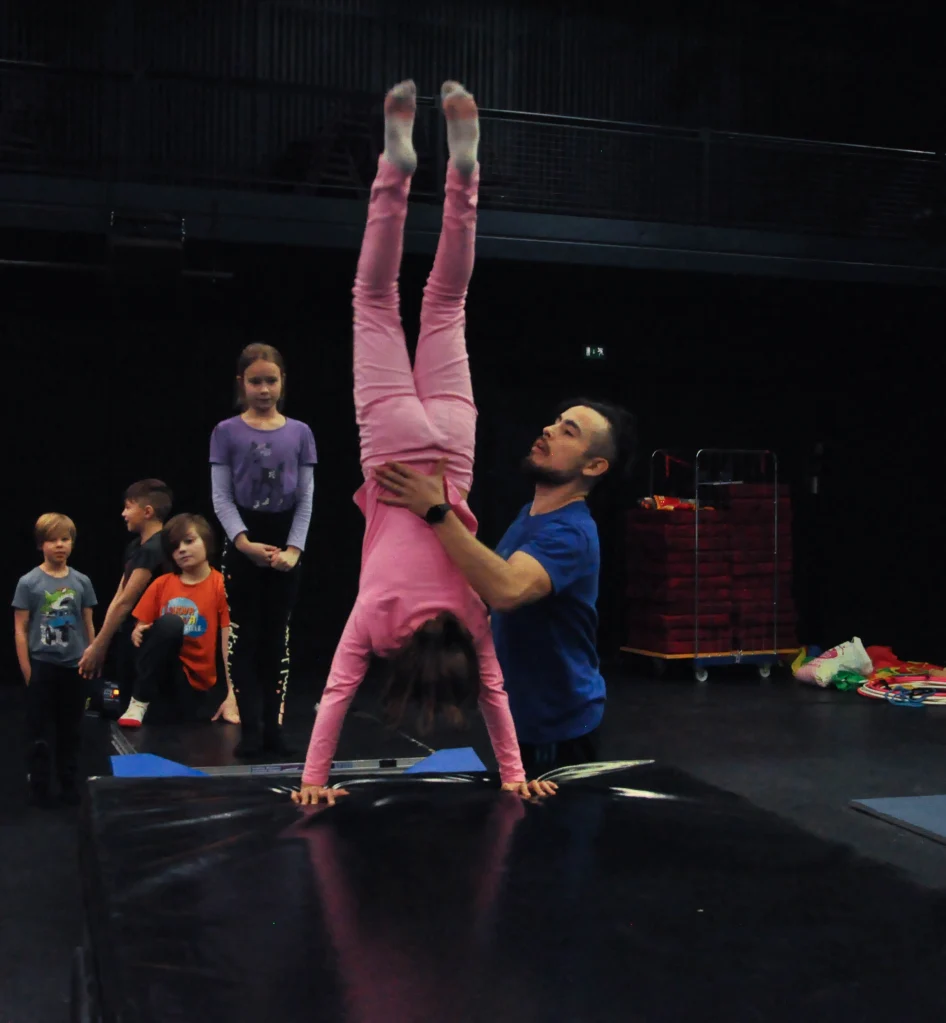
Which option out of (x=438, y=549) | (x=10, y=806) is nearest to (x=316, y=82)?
(x=10, y=806)

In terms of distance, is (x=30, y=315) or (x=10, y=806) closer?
(x=10, y=806)

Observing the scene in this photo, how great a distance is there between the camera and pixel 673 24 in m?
7.54

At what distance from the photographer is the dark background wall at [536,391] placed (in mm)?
6379

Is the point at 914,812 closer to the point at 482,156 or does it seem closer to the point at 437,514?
the point at 437,514

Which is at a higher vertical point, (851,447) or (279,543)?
(851,447)

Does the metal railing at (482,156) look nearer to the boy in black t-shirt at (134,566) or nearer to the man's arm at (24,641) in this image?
the boy in black t-shirt at (134,566)

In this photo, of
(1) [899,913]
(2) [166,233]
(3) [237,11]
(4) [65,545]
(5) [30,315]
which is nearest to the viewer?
(1) [899,913]

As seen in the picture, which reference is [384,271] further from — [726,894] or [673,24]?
[673,24]

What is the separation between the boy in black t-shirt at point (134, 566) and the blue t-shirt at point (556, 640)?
54.6 inches

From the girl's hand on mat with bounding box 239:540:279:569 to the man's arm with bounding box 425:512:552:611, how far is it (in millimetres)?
1491

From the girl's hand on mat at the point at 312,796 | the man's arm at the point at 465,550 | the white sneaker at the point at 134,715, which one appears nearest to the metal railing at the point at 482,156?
the white sneaker at the point at 134,715

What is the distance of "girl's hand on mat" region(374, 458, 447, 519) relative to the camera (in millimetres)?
2062

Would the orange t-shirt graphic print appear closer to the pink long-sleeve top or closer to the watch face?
the pink long-sleeve top

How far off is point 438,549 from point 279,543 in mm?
1537
